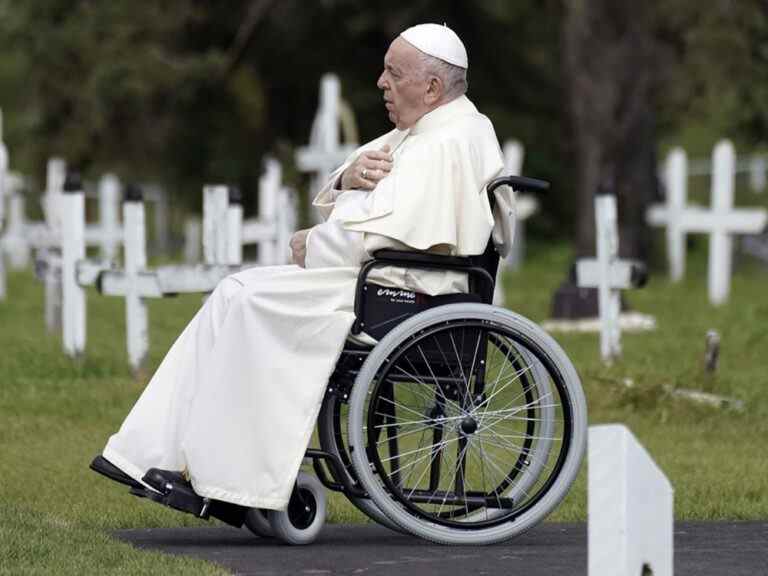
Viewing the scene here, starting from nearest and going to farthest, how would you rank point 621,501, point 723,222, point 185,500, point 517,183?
1. point 621,501
2. point 185,500
3. point 517,183
4. point 723,222

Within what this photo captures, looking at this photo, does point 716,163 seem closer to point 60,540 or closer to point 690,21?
point 690,21

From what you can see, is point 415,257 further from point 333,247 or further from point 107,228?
point 107,228

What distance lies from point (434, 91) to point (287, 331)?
89cm

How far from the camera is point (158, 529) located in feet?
21.9

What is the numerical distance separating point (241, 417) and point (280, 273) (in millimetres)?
435

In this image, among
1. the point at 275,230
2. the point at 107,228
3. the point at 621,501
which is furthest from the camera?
the point at 107,228

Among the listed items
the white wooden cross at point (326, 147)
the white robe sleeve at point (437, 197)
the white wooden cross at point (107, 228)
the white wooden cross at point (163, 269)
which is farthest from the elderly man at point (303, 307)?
the white wooden cross at point (107, 228)

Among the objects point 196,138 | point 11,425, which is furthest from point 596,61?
point 196,138

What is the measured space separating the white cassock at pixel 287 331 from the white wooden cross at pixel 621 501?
1.46 metres

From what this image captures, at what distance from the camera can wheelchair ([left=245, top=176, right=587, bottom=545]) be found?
6191mm

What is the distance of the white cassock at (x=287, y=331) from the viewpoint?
611 centimetres

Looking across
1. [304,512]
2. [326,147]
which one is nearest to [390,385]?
[304,512]

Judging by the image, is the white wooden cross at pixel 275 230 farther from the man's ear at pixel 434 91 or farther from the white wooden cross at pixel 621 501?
the white wooden cross at pixel 621 501

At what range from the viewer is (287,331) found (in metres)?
6.16
